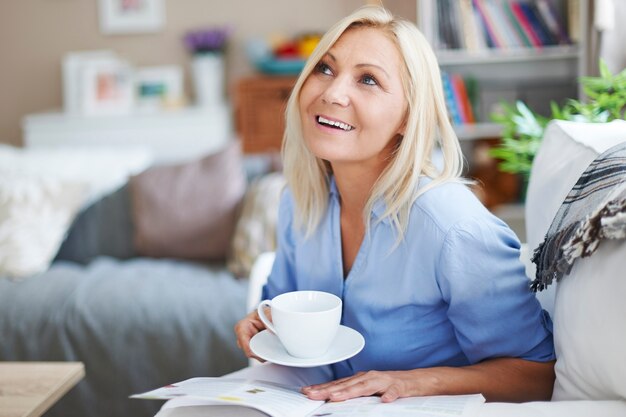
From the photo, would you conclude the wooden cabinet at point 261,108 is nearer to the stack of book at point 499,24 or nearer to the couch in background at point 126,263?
the stack of book at point 499,24

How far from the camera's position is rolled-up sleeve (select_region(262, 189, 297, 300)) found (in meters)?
1.57

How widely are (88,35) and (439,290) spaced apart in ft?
13.6

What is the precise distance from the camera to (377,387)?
1.14 meters

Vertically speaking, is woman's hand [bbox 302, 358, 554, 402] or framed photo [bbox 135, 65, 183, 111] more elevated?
framed photo [bbox 135, 65, 183, 111]

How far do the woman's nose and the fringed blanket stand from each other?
0.40m

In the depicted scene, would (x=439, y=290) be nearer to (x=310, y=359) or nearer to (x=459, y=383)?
(x=459, y=383)

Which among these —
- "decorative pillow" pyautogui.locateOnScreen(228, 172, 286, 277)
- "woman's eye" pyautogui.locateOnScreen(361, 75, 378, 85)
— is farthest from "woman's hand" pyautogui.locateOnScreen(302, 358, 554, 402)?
"decorative pillow" pyautogui.locateOnScreen(228, 172, 286, 277)

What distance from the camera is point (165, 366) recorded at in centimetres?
227

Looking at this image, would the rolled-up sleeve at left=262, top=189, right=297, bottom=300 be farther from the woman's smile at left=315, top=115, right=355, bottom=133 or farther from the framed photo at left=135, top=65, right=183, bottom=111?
the framed photo at left=135, top=65, right=183, bottom=111

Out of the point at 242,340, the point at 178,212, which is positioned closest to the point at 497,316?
the point at 242,340

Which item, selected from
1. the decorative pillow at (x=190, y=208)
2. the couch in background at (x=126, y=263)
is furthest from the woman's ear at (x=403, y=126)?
the decorative pillow at (x=190, y=208)

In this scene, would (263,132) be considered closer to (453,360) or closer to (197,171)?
(197,171)

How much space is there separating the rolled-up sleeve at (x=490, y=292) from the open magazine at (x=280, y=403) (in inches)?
5.9

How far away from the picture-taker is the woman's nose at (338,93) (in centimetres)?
130
